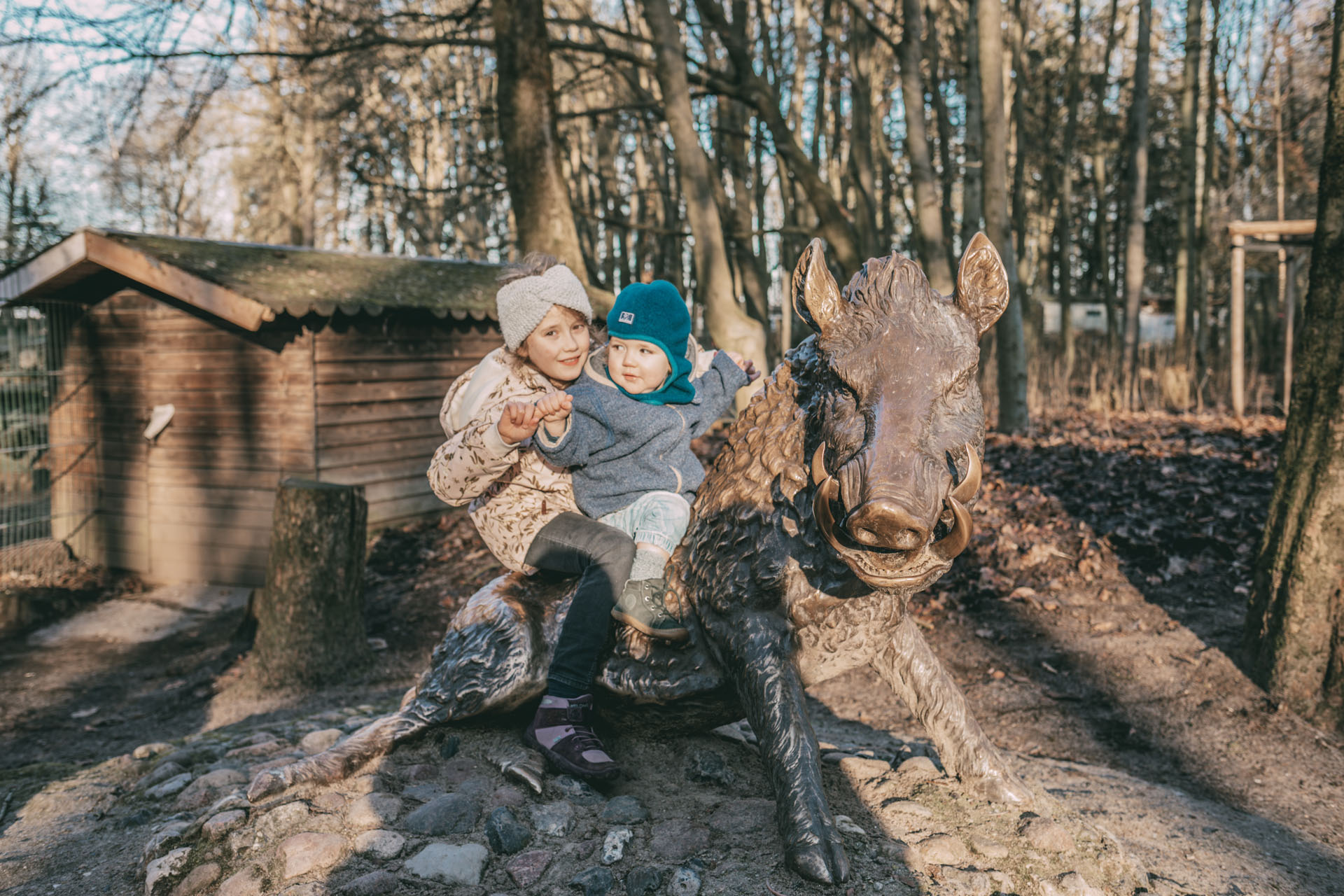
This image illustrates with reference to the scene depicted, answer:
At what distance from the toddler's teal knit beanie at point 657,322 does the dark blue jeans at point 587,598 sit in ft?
1.54

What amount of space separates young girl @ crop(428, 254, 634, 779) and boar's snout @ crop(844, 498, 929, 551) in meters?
1.14

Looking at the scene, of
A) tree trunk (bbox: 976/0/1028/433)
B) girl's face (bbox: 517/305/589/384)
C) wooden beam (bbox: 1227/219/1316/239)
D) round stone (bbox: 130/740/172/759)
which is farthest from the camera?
wooden beam (bbox: 1227/219/1316/239)

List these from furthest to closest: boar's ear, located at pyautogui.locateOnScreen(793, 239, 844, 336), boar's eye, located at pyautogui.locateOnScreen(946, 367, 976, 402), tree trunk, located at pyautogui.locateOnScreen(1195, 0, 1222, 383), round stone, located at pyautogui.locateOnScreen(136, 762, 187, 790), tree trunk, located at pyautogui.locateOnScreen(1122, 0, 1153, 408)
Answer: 1. tree trunk, located at pyautogui.locateOnScreen(1195, 0, 1222, 383)
2. tree trunk, located at pyautogui.locateOnScreen(1122, 0, 1153, 408)
3. round stone, located at pyautogui.locateOnScreen(136, 762, 187, 790)
4. boar's ear, located at pyautogui.locateOnScreen(793, 239, 844, 336)
5. boar's eye, located at pyautogui.locateOnScreen(946, 367, 976, 402)

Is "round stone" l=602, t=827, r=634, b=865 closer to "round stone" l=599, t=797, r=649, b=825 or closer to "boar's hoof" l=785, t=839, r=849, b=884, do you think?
"round stone" l=599, t=797, r=649, b=825

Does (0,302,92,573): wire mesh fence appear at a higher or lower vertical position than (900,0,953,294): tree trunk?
Result: lower

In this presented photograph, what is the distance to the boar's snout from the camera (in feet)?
5.91

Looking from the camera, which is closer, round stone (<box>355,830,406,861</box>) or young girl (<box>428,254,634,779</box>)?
round stone (<box>355,830,406,861</box>)

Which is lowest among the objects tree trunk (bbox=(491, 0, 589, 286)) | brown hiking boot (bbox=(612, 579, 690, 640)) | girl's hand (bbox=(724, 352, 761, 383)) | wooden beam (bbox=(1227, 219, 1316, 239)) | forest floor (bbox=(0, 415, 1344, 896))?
forest floor (bbox=(0, 415, 1344, 896))

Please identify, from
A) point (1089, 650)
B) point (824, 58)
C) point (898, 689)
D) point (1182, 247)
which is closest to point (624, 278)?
point (824, 58)

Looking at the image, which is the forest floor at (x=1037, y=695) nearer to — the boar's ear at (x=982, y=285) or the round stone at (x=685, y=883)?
the round stone at (x=685, y=883)

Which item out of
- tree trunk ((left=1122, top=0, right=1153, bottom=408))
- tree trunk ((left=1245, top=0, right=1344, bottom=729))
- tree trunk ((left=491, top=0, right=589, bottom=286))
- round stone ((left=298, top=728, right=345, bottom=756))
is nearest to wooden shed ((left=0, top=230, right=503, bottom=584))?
tree trunk ((left=491, top=0, right=589, bottom=286))

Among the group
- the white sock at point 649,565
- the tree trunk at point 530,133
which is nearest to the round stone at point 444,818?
the white sock at point 649,565

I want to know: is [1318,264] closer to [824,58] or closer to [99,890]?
[99,890]

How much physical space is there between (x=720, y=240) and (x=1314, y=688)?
7754 millimetres
